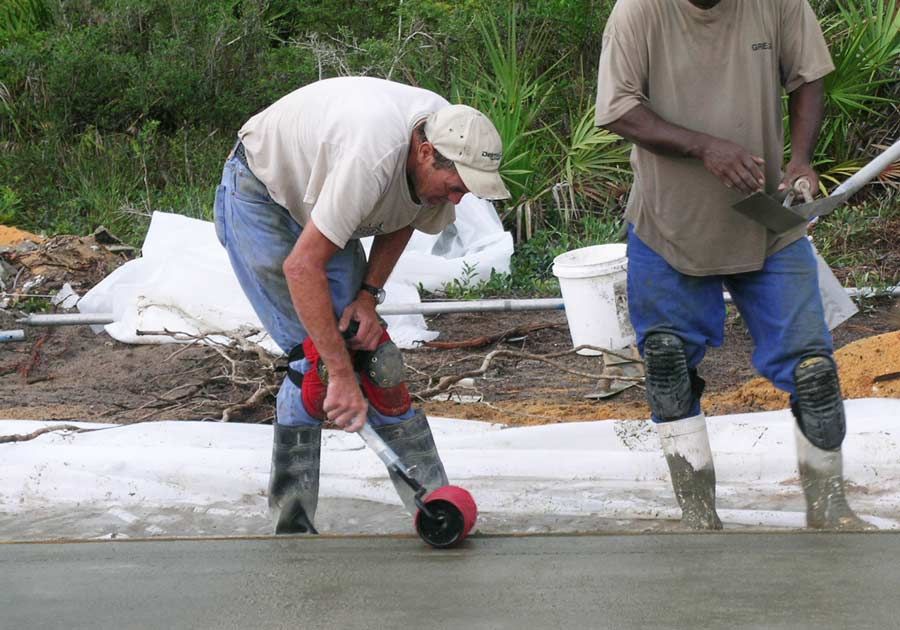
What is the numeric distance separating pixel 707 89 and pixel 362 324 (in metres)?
1.09

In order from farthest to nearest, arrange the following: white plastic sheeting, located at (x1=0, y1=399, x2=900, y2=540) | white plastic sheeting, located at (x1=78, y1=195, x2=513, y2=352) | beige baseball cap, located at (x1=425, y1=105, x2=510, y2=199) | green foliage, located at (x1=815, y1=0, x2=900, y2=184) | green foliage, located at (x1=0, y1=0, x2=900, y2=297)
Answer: green foliage, located at (x1=0, y1=0, x2=900, y2=297) < green foliage, located at (x1=815, y1=0, x2=900, y2=184) < white plastic sheeting, located at (x1=78, y1=195, x2=513, y2=352) < white plastic sheeting, located at (x1=0, y1=399, x2=900, y2=540) < beige baseball cap, located at (x1=425, y1=105, x2=510, y2=199)

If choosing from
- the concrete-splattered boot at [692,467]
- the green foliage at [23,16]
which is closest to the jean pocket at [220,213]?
the concrete-splattered boot at [692,467]

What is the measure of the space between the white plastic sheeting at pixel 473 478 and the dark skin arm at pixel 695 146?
107 cm

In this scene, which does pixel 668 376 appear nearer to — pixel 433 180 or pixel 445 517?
pixel 445 517

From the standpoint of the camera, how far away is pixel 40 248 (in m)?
7.57

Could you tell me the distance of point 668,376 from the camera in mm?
3314

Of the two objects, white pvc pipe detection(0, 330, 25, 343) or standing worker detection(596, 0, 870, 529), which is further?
white pvc pipe detection(0, 330, 25, 343)

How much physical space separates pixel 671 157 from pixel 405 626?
4.82 feet

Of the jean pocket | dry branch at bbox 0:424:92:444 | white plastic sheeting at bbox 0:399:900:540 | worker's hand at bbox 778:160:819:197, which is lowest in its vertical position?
dry branch at bbox 0:424:92:444

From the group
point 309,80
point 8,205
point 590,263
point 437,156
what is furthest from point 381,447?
point 309,80

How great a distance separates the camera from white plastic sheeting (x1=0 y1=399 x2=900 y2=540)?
3.81 m

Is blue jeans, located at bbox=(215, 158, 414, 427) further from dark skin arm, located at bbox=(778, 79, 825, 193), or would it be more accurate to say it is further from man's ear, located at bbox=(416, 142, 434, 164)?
dark skin arm, located at bbox=(778, 79, 825, 193)

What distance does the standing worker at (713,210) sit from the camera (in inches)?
124

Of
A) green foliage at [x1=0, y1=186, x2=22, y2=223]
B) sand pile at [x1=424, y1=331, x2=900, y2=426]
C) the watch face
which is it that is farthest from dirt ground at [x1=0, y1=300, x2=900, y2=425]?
green foliage at [x1=0, y1=186, x2=22, y2=223]
